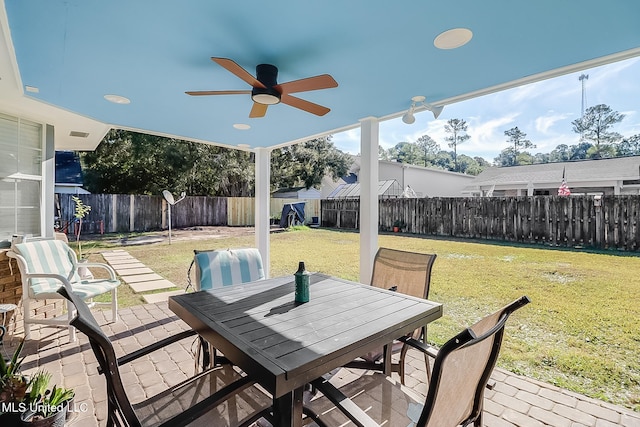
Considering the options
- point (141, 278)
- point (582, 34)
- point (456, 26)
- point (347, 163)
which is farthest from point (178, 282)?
point (347, 163)

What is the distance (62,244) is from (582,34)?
5019 mm

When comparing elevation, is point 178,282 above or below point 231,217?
below

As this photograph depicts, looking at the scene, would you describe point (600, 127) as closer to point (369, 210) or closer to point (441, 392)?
point (369, 210)

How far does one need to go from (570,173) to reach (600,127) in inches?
863

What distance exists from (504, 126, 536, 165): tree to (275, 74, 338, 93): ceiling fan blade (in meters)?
42.2

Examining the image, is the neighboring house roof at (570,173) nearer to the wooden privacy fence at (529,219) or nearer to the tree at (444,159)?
the wooden privacy fence at (529,219)

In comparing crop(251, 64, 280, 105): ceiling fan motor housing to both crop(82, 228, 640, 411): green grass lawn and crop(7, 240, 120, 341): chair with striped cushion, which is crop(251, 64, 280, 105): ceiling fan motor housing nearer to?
crop(7, 240, 120, 341): chair with striped cushion

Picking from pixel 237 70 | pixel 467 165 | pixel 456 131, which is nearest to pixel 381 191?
pixel 237 70

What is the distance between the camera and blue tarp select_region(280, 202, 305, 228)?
13.8m

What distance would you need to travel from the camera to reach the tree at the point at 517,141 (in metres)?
37.6

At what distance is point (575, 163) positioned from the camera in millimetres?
14102

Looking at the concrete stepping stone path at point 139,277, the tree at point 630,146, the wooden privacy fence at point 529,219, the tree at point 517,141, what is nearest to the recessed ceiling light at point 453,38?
the concrete stepping stone path at point 139,277

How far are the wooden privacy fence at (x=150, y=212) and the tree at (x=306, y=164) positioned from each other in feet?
5.97

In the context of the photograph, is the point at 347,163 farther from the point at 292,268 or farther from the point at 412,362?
the point at 412,362
